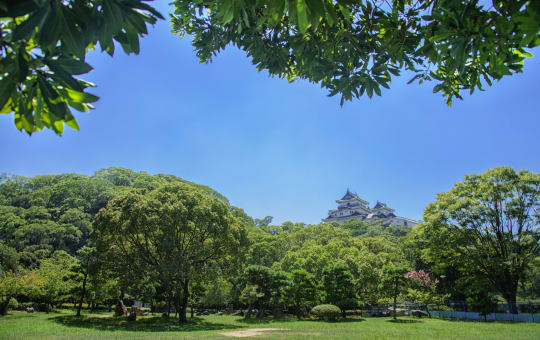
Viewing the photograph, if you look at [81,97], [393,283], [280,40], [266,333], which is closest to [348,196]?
[393,283]

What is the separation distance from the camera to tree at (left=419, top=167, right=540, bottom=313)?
17234 millimetres

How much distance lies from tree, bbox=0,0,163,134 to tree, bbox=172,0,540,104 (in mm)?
401

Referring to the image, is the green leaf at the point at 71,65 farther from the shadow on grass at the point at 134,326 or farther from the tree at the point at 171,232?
the tree at the point at 171,232

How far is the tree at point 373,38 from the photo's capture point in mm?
1323

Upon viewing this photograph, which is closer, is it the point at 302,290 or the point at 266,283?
the point at 266,283

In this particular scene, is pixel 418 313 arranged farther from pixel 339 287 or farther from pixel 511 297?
pixel 339 287

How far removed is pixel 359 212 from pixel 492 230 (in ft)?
174

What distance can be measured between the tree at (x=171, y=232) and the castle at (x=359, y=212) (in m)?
55.1

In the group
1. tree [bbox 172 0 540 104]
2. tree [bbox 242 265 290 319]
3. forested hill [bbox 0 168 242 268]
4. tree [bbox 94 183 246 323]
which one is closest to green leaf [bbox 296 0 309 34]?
tree [bbox 172 0 540 104]

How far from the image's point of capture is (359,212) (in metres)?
70.4

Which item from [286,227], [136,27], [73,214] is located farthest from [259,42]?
[286,227]

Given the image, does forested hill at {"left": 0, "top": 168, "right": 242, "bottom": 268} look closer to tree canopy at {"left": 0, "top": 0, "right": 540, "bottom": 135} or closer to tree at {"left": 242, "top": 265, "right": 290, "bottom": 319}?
tree at {"left": 242, "top": 265, "right": 290, "bottom": 319}

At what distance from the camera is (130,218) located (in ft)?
45.5

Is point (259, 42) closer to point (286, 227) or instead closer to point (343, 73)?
point (343, 73)
